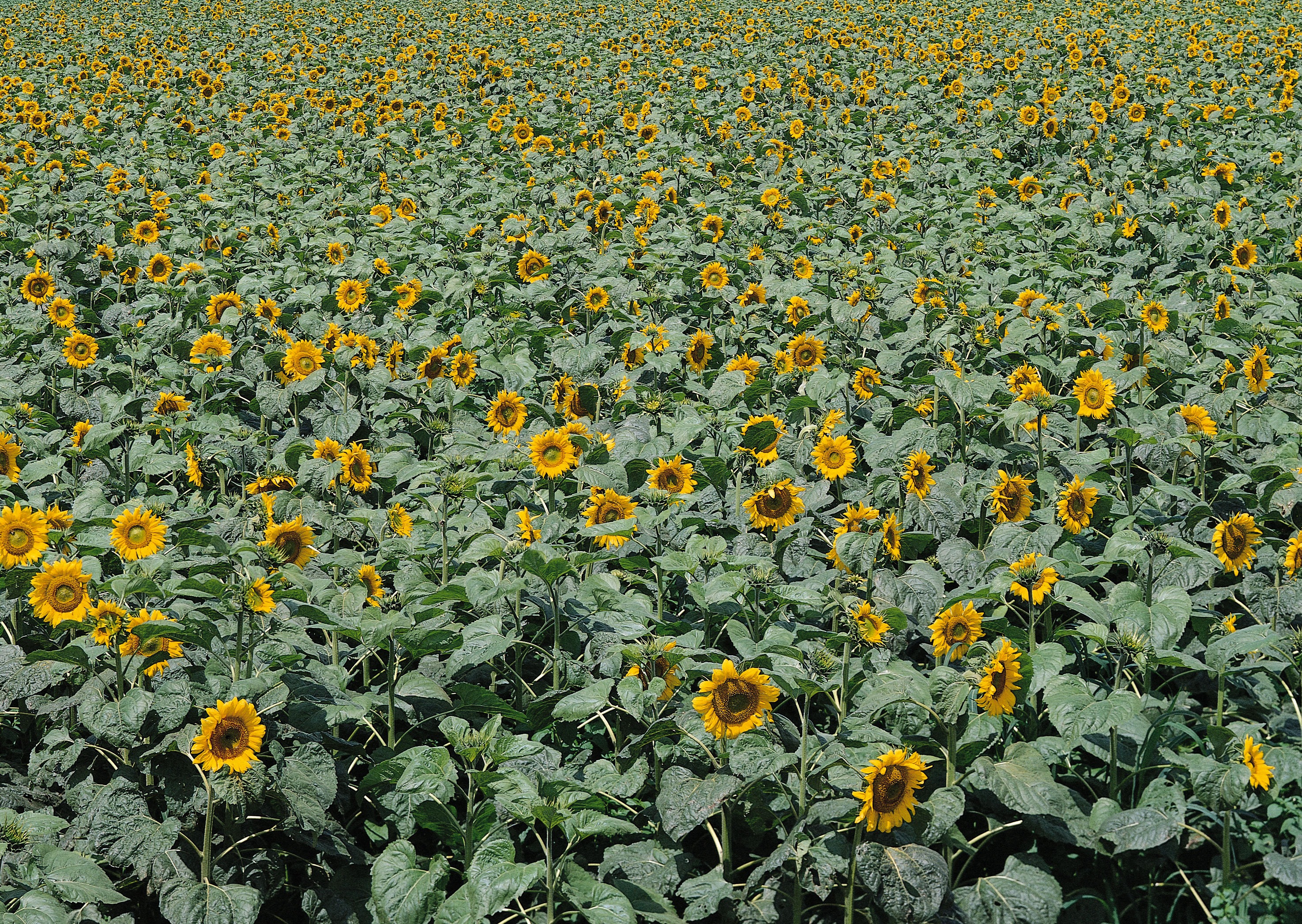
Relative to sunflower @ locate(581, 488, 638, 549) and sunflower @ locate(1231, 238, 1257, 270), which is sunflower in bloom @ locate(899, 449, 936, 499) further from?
sunflower @ locate(1231, 238, 1257, 270)

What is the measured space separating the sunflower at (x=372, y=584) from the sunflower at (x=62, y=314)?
11.0 feet

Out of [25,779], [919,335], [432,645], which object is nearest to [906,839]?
[432,645]

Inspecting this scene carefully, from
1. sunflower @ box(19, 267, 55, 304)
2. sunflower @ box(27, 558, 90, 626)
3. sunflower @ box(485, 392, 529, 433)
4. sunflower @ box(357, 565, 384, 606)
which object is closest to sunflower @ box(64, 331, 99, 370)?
sunflower @ box(19, 267, 55, 304)

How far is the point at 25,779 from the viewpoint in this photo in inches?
106

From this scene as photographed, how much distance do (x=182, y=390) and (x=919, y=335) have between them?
3.46 m

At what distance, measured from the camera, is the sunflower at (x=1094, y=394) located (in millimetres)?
4094

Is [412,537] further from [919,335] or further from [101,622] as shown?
[919,335]

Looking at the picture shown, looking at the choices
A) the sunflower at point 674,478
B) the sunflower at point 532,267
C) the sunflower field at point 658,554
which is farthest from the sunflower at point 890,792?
the sunflower at point 532,267

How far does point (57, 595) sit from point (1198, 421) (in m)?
3.63

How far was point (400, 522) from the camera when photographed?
3568 millimetres

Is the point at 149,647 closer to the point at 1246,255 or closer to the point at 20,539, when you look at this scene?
the point at 20,539

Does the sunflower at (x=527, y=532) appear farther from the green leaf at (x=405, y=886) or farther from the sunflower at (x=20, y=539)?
the sunflower at (x=20, y=539)

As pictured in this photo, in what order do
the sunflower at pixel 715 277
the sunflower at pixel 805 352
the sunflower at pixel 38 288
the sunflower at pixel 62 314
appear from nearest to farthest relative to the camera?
the sunflower at pixel 805 352 → the sunflower at pixel 62 314 → the sunflower at pixel 38 288 → the sunflower at pixel 715 277

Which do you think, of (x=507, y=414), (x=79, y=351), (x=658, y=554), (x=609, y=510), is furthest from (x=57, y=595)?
(x=79, y=351)
